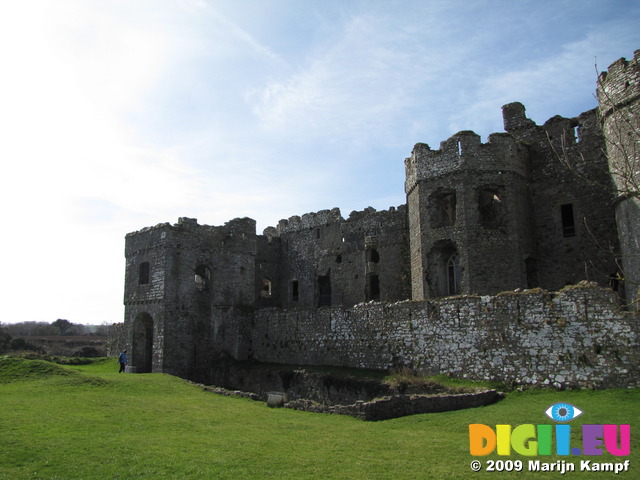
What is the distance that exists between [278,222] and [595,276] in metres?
22.9

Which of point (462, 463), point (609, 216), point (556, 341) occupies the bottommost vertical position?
point (462, 463)

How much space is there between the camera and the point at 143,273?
31.6 meters

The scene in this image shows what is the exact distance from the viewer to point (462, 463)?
1002 cm

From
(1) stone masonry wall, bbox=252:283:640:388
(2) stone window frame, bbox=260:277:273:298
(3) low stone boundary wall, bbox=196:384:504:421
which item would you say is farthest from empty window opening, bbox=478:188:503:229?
(2) stone window frame, bbox=260:277:273:298

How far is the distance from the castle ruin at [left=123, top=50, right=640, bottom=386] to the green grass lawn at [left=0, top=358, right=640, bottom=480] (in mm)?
2175

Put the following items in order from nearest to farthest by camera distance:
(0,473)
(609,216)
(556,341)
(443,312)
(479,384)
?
(0,473), (556,341), (479,384), (443,312), (609,216)

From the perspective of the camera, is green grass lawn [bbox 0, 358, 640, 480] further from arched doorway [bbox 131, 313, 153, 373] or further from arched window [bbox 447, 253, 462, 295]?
arched doorway [bbox 131, 313, 153, 373]

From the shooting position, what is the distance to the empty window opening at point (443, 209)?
2762cm

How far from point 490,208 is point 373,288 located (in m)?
10.2

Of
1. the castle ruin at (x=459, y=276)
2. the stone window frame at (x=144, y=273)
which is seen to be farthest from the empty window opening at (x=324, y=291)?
the stone window frame at (x=144, y=273)

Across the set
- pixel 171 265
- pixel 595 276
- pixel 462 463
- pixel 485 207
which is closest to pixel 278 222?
pixel 171 265

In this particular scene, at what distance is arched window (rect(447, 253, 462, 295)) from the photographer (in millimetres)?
27359

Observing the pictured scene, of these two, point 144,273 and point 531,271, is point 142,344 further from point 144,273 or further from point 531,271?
point 531,271

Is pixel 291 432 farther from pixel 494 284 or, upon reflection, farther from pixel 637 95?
pixel 637 95
